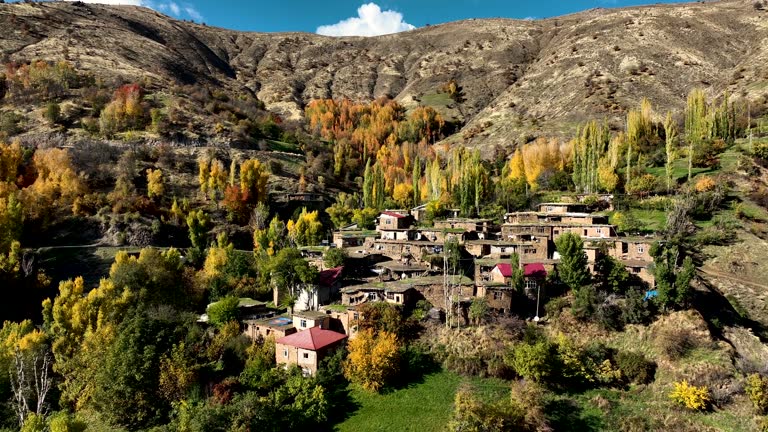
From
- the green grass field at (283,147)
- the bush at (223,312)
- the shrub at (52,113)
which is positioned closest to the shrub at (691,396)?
the bush at (223,312)

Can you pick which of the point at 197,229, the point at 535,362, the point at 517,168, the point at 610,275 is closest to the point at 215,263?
the point at 197,229

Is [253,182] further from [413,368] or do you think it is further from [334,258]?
[413,368]

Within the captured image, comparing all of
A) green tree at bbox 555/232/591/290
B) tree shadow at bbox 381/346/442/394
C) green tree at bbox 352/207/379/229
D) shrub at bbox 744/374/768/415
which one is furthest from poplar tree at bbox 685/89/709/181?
tree shadow at bbox 381/346/442/394

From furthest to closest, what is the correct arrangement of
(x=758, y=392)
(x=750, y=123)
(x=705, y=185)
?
(x=750, y=123), (x=705, y=185), (x=758, y=392)

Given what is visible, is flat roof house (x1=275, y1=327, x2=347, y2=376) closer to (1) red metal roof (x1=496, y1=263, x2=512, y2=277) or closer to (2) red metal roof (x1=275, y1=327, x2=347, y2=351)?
(2) red metal roof (x1=275, y1=327, x2=347, y2=351)

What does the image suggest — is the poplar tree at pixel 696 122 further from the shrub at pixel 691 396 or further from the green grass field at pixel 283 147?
the green grass field at pixel 283 147

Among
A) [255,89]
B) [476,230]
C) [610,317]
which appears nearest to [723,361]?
[610,317]
